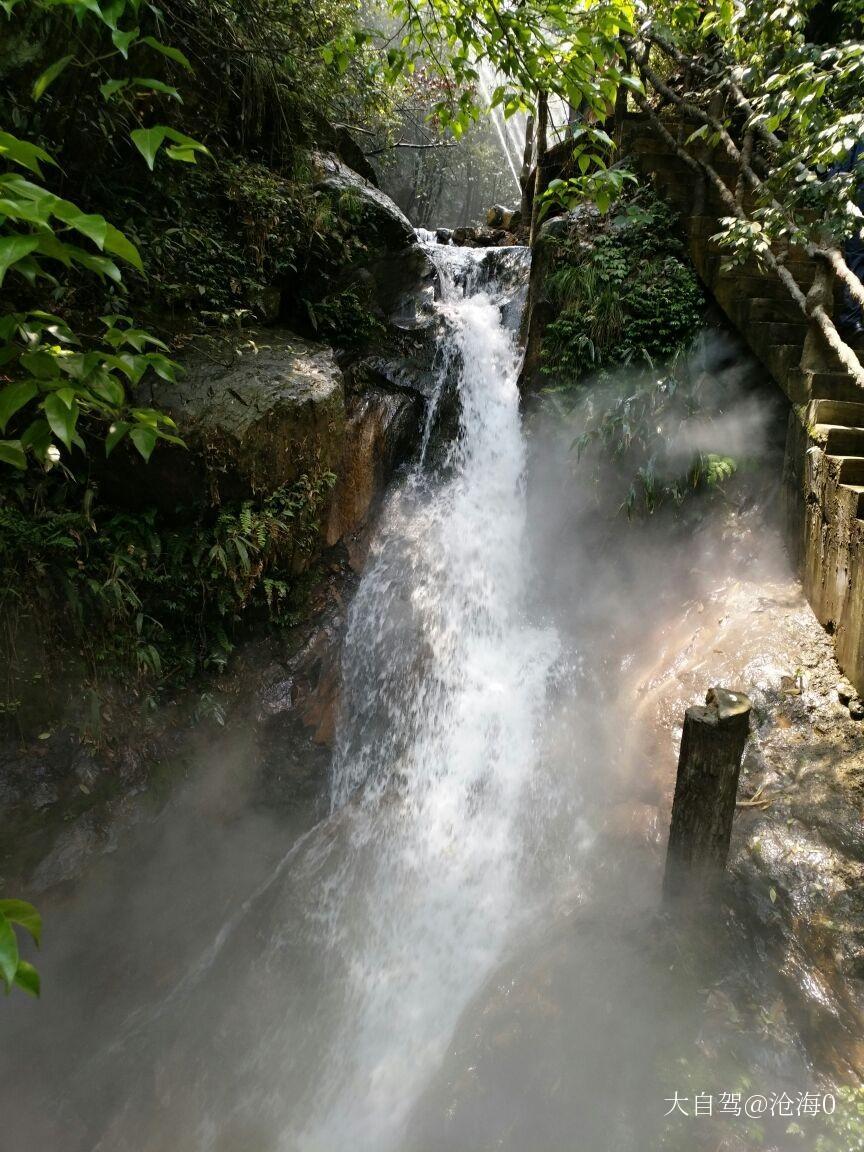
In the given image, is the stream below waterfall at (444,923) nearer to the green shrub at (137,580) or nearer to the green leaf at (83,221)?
the green shrub at (137,580)

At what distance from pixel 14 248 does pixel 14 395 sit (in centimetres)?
35

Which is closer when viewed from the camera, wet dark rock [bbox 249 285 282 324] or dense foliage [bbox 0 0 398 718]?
dense foliage [bbox 0 0 398 718]

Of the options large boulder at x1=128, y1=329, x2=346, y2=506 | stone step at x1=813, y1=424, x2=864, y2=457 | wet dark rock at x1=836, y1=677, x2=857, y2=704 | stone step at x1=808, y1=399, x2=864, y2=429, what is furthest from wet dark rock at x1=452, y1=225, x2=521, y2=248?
wet dark rock at x1=836, y1=677, x2=857, y2=704

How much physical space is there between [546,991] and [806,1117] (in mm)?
1351

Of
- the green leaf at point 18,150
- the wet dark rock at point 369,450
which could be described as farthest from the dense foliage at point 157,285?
the green leaf at point 18,150

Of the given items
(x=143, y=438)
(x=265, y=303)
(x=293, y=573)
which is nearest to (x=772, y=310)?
(x=265, y=303)

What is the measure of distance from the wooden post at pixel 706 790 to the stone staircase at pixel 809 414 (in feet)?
5.41

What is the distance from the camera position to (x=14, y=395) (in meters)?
1.47

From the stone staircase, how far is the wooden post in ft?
5.41

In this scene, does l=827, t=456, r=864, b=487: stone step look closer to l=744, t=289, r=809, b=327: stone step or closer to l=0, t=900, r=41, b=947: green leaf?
l=744, t=289, r=809, b=327: stone step

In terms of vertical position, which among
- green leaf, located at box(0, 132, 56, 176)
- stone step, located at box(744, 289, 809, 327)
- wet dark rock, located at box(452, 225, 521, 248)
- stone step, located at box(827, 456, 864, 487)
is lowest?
stone step, located at box(827, 456, 864, 487)

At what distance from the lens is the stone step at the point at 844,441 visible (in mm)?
4750

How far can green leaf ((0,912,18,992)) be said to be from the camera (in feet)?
3.46

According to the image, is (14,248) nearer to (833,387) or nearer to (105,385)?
(105,385)
